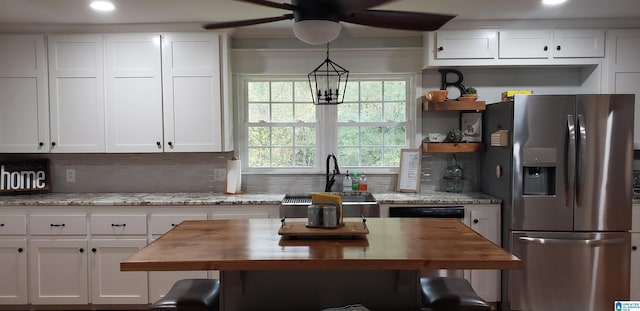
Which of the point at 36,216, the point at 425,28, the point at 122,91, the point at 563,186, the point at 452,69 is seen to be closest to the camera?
the point at 425,28

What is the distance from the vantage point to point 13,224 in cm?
341

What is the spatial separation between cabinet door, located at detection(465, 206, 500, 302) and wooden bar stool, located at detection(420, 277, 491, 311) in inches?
50.6

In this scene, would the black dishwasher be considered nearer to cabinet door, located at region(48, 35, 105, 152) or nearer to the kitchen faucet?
the kitchen faucet

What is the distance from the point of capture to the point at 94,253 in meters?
3.42

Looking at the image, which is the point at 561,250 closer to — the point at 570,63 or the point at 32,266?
the point at 570,63

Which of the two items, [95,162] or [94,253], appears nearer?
[94,253]

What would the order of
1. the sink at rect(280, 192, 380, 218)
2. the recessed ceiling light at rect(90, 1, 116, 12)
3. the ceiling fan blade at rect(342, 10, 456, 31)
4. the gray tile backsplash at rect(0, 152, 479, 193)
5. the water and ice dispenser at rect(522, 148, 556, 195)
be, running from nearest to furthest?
1. the ceiling fan blade at rect(342, 10, 456, 31)
2. the recessed ceiling light at rect(90, 1, 116, 12)
3. the water and ice dispenser at rect(522, 148, 556, 195)
4. the sink at rect(280, 192, 380, 218)
5. the gray tile backsplash at rect(0, 152, 479, 193)

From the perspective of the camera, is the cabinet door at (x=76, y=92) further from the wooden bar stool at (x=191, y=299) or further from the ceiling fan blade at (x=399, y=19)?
the ceiling fan blade at (x=399, y=19)

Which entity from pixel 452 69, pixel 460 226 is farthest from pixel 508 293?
pixel 452 69

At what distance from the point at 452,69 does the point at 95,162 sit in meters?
3.17

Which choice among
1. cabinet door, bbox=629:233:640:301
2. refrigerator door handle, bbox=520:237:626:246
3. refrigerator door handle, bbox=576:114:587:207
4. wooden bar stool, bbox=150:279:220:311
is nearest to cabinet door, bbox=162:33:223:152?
wooden bar stool, bbox=150:279:220:311

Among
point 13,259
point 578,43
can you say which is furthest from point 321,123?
point 13,259

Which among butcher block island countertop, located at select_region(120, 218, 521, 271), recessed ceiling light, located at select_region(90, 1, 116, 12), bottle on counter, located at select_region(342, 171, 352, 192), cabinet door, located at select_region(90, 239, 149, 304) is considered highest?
recessed ceiling light, located at select_region(90, 1, 116, 12)

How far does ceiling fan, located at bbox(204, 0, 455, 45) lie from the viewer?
5.67 ft
